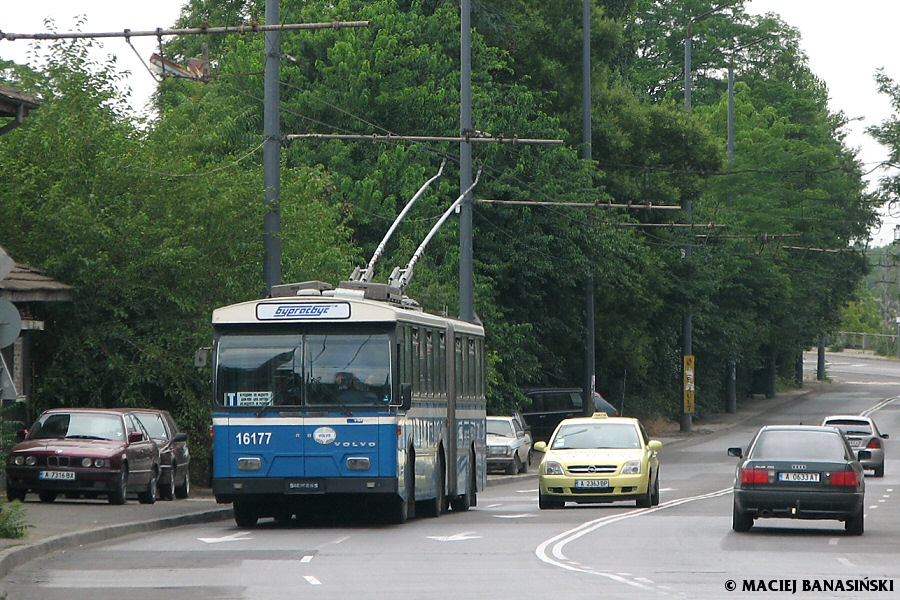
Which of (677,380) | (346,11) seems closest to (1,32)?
(346,11)

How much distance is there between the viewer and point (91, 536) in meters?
19.6

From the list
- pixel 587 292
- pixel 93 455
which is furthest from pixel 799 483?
pixel 587 292

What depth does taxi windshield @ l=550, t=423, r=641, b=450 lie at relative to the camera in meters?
27.7

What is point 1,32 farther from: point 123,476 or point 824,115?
point 824,115

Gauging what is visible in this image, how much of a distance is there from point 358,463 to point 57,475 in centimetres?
561

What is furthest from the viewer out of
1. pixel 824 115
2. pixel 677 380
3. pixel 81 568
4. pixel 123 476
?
pixel 824 115

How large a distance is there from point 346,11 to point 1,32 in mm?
26200

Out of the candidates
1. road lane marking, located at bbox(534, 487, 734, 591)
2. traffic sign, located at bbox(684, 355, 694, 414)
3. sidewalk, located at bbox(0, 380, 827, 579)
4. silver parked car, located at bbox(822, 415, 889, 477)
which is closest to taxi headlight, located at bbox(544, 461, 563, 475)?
road lane marking, located at bbox(534, 487, 734, 591)

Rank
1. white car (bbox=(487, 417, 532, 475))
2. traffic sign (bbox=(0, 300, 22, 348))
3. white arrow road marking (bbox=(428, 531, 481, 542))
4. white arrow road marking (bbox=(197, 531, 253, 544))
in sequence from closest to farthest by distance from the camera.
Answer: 1. traffic sign (bbox=(0, 300, 22, 348))
2. white arrow road marking (bbox=(197, 531, 253, 544))
3. white arrow road marking (bbox=(428, 531, 481, 542))
4. white car (bbox=(487, 417, 532, 475))

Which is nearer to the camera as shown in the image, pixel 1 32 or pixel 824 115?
pixel 1 32

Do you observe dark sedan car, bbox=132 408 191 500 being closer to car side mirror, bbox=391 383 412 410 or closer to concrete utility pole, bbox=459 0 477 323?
car side mirror, bbox=391 383 412 410

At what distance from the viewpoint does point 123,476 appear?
82.2ft

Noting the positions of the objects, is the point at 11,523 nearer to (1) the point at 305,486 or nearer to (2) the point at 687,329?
(1) the point at 305,486

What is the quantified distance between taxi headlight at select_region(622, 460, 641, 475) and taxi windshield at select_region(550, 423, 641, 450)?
334 millimetres
